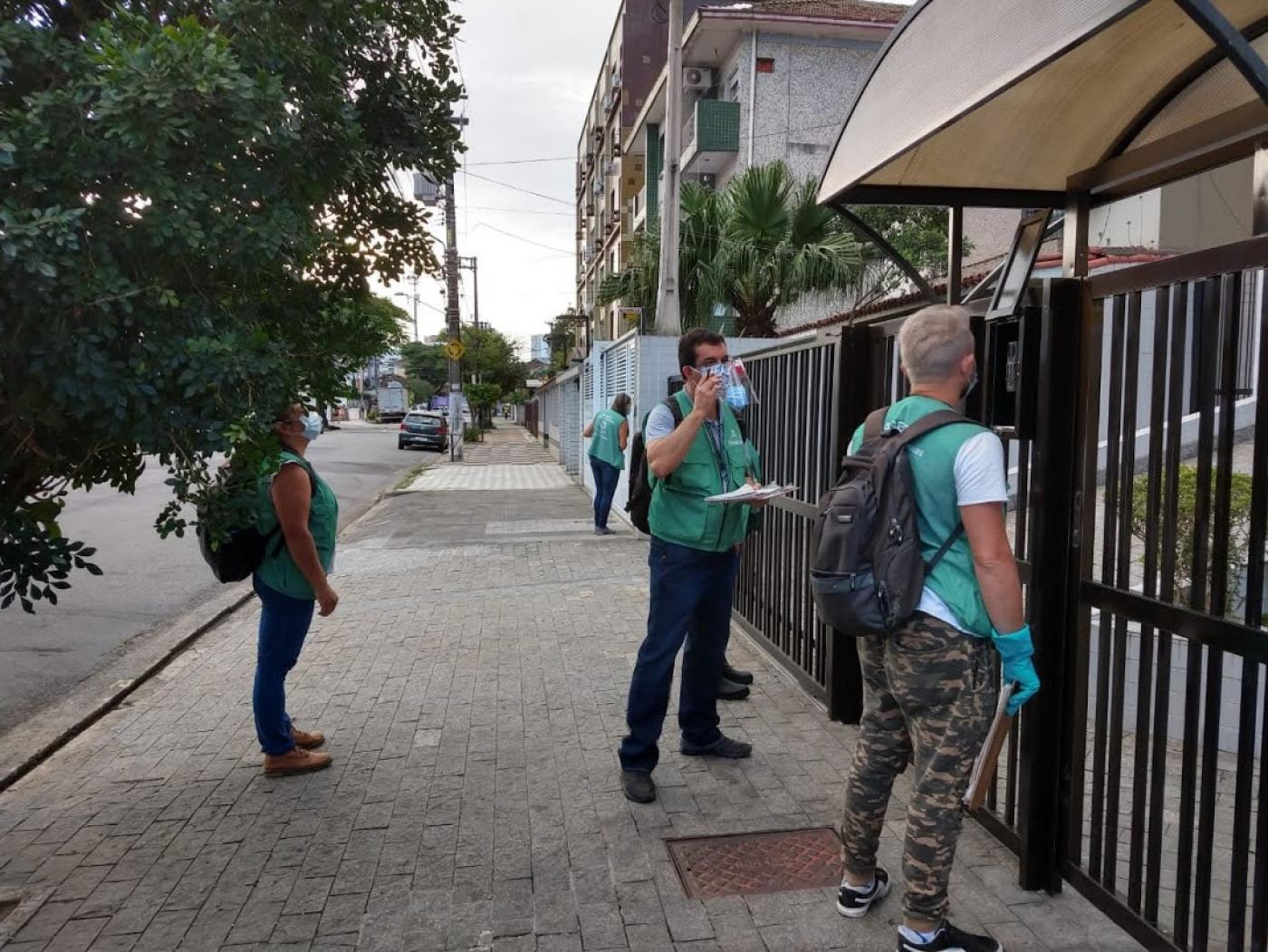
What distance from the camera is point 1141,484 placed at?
3799 millimetres

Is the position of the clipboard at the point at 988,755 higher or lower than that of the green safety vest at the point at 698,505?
lower

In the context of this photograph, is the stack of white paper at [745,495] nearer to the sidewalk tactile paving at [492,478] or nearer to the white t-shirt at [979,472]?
the white t-shirt at [979,472]

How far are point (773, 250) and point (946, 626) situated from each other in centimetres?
1105

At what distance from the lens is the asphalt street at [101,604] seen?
19.6ft

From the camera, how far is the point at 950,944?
269 centimetres

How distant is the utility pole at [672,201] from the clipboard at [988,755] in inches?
370

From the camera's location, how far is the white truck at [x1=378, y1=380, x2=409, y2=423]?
72.7m

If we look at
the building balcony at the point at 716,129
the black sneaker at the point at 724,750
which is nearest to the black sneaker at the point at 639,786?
the black sneaker at the point at 724,750

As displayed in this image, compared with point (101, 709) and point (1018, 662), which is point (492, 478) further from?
point (1018, 662)

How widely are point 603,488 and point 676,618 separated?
7914mm

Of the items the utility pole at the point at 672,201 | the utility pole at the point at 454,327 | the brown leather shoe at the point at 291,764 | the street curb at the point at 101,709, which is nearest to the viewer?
the brown leather shoe at the point at 291,764

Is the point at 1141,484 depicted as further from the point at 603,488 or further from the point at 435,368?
the point at 435,368

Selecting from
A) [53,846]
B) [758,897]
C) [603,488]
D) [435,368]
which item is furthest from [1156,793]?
[435,368]

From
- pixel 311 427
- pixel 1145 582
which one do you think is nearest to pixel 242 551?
pixel 311 427
